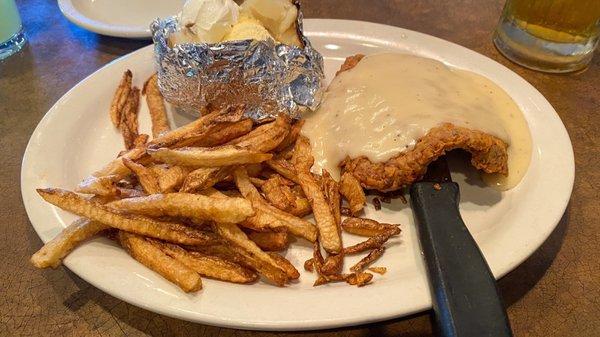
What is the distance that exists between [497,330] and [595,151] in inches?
47.6

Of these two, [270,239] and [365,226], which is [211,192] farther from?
[365,226]

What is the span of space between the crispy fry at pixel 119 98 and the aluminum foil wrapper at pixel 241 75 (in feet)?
0.65

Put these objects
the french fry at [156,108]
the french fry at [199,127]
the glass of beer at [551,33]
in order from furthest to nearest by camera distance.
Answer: the glass of beer at [551,33], the french fry at [156,108], the french fry at [199,127]

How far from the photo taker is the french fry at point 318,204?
136 cm

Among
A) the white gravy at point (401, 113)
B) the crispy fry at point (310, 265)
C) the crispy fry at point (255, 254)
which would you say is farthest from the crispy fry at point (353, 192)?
the crispy fry at point (255, 254)

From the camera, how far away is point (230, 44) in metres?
1.62

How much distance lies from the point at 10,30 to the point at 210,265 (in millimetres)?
1823

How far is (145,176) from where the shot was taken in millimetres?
1438

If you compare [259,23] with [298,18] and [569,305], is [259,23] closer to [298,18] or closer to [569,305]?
[298,18]

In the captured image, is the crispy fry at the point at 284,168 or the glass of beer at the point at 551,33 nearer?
the crispy fry at the point at 284,168

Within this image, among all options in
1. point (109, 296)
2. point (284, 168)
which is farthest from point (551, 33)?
point (109, 296)

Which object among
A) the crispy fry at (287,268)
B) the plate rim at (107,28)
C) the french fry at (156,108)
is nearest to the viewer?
the crispy fry at (287,268)

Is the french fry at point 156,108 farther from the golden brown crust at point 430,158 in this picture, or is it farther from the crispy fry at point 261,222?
the golden brown crust at point 430,158

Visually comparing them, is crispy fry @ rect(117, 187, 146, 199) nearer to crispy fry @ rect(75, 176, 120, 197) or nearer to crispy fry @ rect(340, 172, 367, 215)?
crispy fry @ rect(75, 176, 120, 197)
